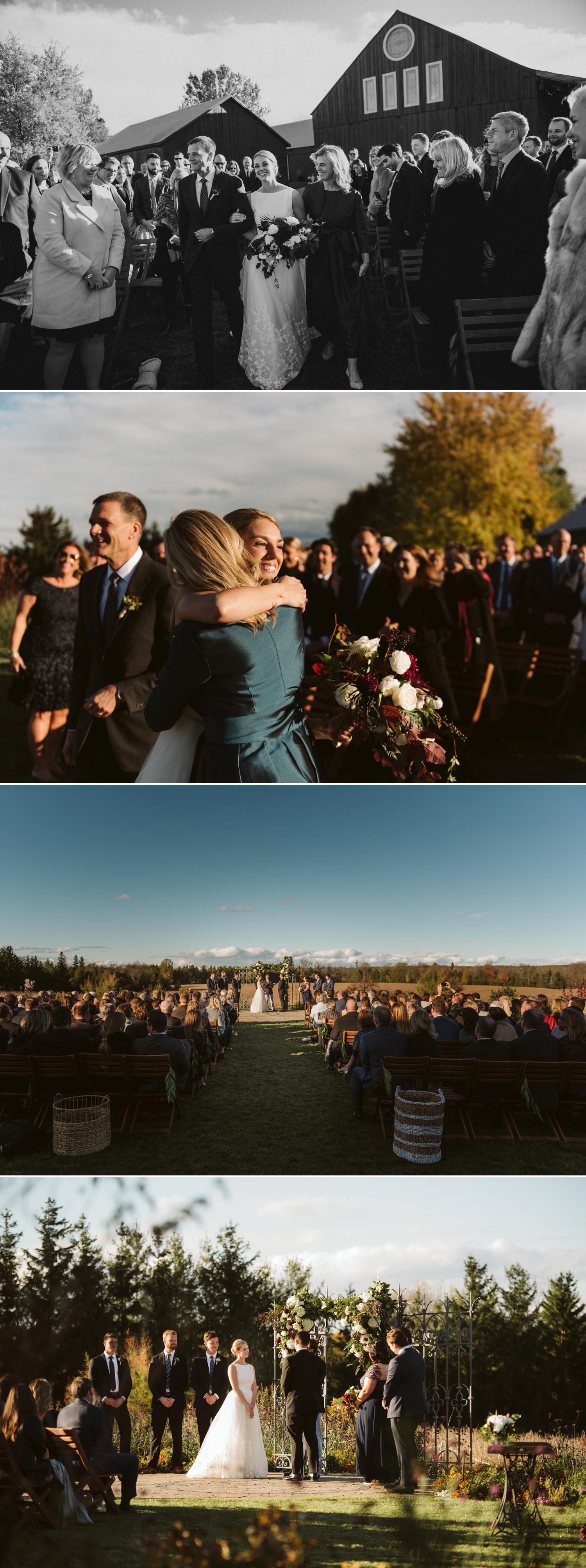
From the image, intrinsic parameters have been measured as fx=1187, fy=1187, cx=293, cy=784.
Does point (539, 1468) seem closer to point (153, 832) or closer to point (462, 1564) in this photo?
point (462, 1564)

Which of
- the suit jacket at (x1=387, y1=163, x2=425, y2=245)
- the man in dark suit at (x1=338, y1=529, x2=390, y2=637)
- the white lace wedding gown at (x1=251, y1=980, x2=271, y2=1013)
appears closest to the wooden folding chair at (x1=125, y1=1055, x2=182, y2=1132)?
the white lace wedding gown at (x1=251, y1=980, x2=271, y2=1013)

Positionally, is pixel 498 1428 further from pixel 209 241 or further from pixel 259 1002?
pixel 209 241

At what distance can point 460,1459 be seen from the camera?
26.6ft

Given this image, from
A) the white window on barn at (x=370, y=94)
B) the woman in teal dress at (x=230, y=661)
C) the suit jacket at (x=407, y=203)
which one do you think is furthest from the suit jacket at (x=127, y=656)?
the white window on barn at (x=370, y=94)

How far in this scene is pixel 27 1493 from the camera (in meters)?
6.75

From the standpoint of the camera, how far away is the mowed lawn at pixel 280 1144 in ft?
27.5

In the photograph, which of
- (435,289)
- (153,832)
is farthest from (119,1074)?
(435,289)

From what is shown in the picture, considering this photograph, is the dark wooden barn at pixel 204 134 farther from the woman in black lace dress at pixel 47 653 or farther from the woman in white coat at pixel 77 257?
the woman in black lace dress at pixel 47 653

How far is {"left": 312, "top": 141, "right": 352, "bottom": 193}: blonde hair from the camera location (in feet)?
29.3

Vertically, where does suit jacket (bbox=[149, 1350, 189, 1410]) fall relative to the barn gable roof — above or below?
below

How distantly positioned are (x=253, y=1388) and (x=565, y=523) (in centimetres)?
652

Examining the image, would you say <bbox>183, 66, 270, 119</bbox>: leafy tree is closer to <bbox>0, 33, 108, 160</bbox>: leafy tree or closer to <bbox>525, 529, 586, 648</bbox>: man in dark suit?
<bbox>0, 33, 108, 160</bbox>: leafy tree

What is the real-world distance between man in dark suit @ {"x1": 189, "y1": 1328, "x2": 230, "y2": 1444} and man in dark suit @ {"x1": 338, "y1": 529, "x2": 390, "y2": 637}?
5.14 metres

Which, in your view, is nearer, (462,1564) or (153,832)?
(462,1564)
